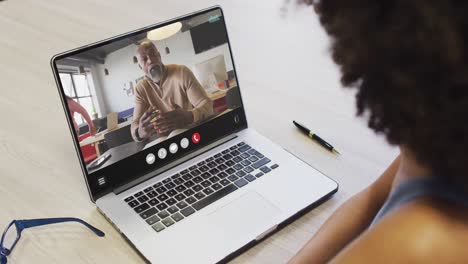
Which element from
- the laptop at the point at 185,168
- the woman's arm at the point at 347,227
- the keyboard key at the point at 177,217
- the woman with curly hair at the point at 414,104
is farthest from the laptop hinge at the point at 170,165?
the woman with curly hair at the point at 414,104

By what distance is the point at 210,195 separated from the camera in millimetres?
822

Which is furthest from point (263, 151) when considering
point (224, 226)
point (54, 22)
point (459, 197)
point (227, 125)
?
point (54, 22)

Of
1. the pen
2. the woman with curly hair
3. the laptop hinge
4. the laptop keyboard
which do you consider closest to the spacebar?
the laptop keyboard

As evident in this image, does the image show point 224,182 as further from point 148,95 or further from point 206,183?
point 148,95

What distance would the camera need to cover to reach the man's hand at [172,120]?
0.86m

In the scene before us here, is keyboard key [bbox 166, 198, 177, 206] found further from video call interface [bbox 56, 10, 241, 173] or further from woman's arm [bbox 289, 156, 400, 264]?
woman's arm [bbox 289, 156, 400, 264]

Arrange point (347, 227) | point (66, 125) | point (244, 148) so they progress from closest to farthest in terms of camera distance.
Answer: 1. point (347, 227)
2. point (244, 148)
3. point (66, 125)

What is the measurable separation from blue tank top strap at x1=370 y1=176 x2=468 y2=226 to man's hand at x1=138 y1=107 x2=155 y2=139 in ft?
1.49

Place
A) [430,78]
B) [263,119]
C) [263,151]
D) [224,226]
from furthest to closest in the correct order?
1. [263,119]
2. [263,151]
3. [224,226]
4. [430,78]

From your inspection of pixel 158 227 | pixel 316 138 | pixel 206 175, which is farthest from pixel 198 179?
pixel 316 138

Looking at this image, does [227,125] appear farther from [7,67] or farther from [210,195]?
[7,67]

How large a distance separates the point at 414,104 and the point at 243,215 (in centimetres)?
42

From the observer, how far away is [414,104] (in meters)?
0.42

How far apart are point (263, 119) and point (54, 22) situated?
68 centimetres
